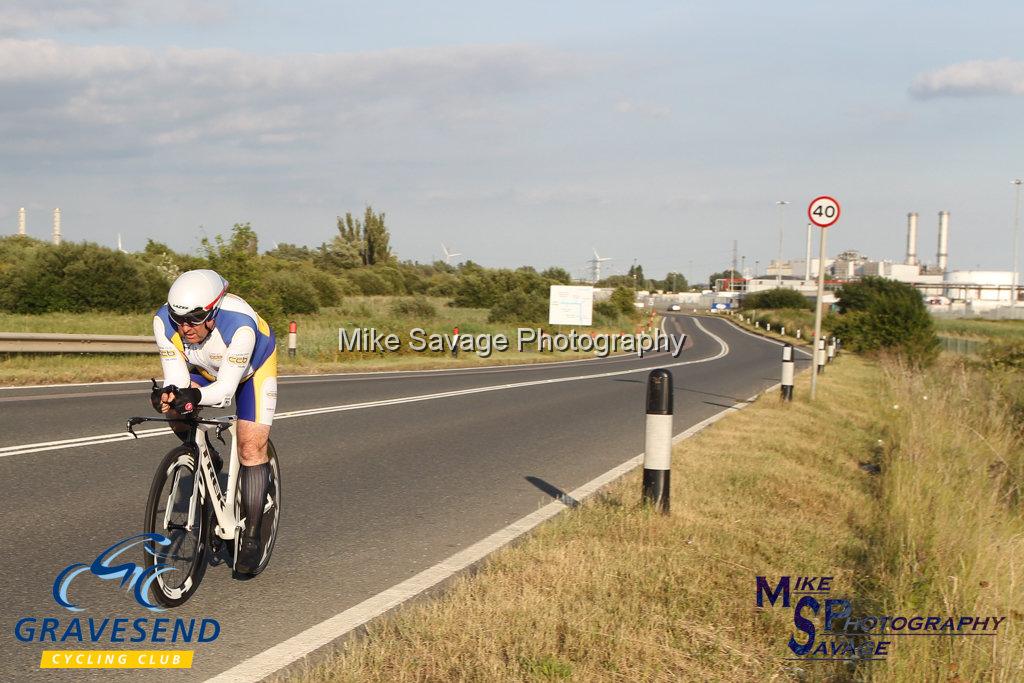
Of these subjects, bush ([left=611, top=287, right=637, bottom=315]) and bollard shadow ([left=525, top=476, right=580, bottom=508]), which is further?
bush ([left=611, top=287, right=637, bottom=315])

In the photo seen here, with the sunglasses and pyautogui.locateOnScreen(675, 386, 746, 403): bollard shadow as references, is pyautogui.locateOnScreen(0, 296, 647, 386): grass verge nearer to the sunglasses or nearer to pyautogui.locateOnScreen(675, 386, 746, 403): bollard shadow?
pyautogui.locateOnScreen(675, 386, 746, 403): bollard shadow

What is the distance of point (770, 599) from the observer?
170 inches

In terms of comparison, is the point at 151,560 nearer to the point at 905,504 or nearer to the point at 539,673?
the point at 539,673

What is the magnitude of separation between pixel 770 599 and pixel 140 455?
5.85 metres

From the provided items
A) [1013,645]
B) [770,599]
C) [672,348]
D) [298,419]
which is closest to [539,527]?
[770,599]

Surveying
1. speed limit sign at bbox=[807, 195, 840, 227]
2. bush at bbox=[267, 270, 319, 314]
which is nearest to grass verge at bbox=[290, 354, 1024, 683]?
speed limit sign at bbox=[807, 195, 840, 227]

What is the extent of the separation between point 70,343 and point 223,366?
14164 millimetres

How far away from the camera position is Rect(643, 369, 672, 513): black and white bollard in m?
5.93

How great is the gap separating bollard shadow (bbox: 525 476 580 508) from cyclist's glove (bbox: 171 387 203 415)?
3.55 m

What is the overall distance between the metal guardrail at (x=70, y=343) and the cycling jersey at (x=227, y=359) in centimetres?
1293

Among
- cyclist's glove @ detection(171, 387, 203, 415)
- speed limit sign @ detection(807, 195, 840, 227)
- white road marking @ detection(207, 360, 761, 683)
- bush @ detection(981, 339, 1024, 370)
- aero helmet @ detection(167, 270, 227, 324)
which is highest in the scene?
speed limit sign @ detection(807, 195, 840, 227)

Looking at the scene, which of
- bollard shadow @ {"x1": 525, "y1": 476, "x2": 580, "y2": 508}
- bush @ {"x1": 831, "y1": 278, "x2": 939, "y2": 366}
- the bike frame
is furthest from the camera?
bush @ {"x1": 831, "y1": 278, "x2": 939, "y2": 366}

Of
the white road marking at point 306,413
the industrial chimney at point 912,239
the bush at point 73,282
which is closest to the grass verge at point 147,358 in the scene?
the bush at point 73,282

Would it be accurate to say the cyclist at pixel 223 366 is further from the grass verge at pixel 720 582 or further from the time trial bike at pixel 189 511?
the grass verge at pixel 720 582
